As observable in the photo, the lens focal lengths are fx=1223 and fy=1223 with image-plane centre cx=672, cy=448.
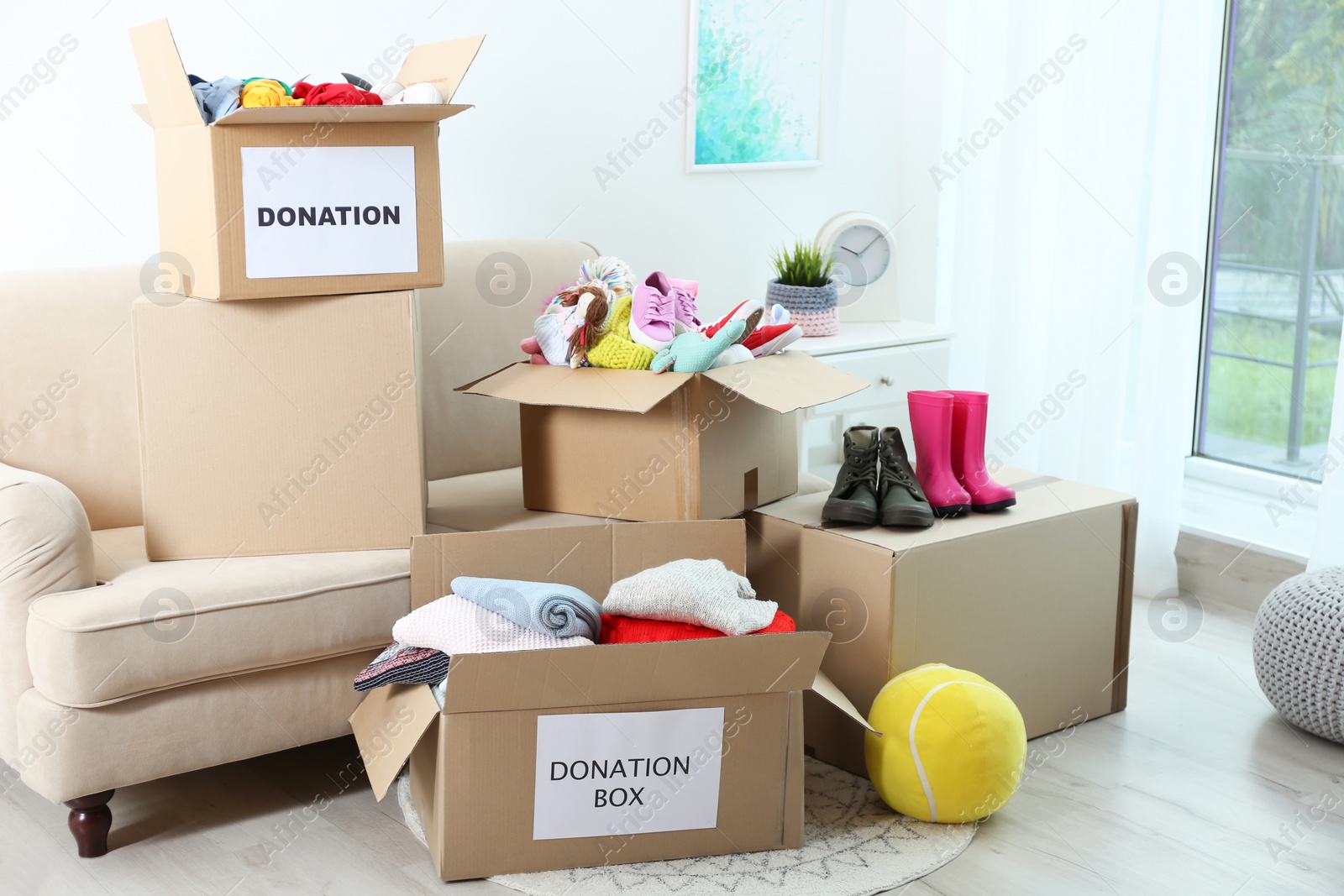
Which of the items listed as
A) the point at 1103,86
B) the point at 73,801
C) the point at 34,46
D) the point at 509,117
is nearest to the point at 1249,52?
the point at 1103,86

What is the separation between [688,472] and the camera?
1.94 metres

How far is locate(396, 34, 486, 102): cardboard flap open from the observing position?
1.84 metres

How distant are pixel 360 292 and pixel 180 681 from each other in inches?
24.1

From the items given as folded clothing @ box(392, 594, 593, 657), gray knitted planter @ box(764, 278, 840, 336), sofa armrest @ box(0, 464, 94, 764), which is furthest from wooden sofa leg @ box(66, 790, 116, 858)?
gray knitted planter @ box(764, 278, 840, 336)

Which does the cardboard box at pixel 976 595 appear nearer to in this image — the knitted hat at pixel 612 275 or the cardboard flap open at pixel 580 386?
the cardboard flap open at pixel 580 386

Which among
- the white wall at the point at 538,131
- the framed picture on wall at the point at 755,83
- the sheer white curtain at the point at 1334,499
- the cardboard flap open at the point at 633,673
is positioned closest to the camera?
the cardboard flap open at the point at 633,673

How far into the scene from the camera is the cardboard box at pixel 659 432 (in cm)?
192

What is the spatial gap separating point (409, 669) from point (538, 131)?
143 centimetres

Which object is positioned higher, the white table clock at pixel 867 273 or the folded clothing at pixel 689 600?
the white table clock at pixel 867 273

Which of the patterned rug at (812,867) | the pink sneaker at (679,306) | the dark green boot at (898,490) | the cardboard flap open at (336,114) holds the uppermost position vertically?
the cardboard flap open at (336,114)

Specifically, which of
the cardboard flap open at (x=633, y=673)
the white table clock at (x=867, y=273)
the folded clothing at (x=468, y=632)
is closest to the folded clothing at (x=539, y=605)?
the folded clothing at (x=468, y=632)

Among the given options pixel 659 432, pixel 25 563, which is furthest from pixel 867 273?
pixel 25 563

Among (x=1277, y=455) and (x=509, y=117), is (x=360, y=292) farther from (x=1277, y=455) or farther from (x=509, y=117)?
(x=1277, y=455)

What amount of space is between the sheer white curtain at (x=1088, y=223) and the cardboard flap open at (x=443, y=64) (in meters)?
1.57
